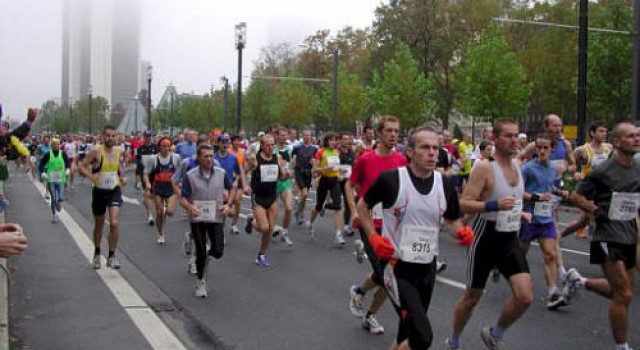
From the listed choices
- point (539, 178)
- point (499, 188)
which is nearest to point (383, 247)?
point (499, 188)

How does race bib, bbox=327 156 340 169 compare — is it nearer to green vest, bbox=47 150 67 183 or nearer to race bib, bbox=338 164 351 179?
race bib, bbox=338 164 351 179

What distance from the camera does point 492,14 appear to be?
5647 centimetres

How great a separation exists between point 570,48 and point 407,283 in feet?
151

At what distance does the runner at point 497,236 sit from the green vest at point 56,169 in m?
13.0

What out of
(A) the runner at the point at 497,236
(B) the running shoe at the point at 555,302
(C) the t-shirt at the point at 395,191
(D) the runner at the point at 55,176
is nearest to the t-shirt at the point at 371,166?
(A) the runner at the point at 497,236

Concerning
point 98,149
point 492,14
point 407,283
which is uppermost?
point 492,14

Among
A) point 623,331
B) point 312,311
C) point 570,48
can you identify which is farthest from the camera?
point 570,48

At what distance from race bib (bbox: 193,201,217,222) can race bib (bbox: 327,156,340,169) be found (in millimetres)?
5356

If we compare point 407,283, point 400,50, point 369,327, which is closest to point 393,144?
point 369,327

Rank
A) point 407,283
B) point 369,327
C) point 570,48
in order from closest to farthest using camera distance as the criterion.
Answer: point 407,283 < point 369,327 < point 570,48

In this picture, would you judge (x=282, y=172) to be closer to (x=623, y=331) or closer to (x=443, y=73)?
(x=623, y=331)

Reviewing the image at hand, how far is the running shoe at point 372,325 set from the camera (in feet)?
23.4

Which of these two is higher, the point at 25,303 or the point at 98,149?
the point at 98,149

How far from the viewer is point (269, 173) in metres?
11.7
